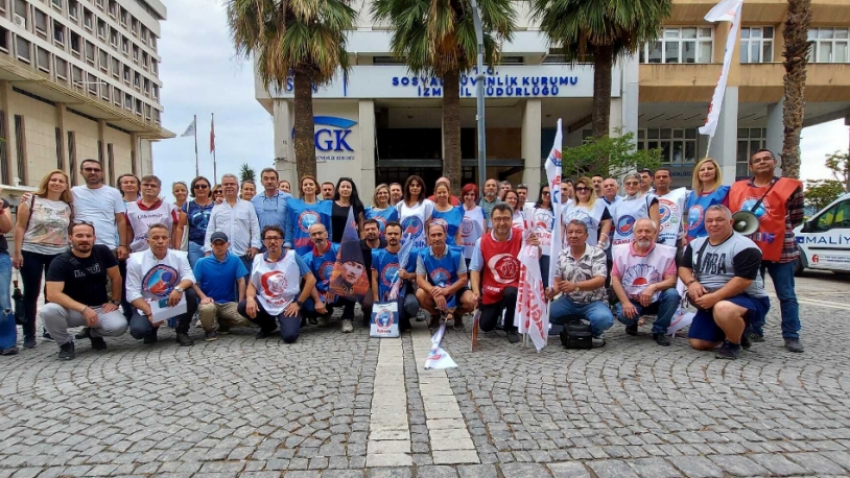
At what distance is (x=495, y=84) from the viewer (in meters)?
21.6

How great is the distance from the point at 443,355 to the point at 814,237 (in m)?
9.85

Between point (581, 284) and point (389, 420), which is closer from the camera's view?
point (389, 420)

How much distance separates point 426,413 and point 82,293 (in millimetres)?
3853

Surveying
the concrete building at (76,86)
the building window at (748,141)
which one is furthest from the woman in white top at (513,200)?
the concrete building at (76,86)

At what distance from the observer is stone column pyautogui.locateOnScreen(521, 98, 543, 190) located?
21953mm

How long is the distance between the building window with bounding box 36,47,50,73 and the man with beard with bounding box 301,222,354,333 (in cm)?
3942

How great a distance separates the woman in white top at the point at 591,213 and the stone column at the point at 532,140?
16.6m

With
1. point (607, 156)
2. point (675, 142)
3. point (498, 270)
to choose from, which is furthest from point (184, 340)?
point (675, 142)

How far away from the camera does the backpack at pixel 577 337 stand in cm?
484

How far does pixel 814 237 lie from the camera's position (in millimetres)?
10266

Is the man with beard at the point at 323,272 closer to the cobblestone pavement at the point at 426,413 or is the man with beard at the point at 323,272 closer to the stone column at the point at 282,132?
the cobblestone pavement at the point at 426,413

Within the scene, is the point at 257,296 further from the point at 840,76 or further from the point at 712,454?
the point at 840,76

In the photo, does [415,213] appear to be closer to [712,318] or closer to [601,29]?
[712,318]

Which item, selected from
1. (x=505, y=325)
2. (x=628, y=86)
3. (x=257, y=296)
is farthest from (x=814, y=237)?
(x=628, y=86)
